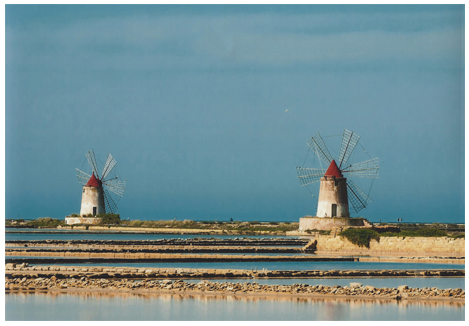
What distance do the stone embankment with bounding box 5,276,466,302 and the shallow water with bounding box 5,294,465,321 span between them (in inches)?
19.5

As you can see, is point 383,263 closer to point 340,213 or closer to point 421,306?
point 421,306

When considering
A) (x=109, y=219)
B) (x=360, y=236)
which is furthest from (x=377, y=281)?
(x=109, y=219)

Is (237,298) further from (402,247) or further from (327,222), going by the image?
(327,222)

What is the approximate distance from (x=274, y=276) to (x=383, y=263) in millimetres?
5337

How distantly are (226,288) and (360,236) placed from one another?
11.5m

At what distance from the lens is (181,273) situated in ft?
55.1

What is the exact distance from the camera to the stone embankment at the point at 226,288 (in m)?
13.8

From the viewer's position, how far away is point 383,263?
21.4 m

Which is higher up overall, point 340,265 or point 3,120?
point 3,120

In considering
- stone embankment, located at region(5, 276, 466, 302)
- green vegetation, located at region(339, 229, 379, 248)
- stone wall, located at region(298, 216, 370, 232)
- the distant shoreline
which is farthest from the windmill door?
the distant shoreline

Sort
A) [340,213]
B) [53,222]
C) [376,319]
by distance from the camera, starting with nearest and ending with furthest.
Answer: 1. [376,319]
2. [340,213]
3. [53,222]

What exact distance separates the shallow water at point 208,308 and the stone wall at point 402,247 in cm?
1080

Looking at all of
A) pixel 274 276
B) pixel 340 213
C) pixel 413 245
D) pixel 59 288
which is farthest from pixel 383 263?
pixel 340 213

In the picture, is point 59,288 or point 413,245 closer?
point 59,288
